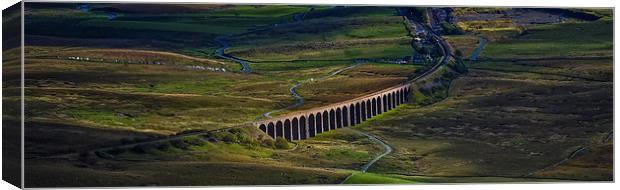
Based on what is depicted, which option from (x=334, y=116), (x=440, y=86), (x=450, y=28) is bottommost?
(x=334, y=116)

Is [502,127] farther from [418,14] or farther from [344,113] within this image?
[344,113]

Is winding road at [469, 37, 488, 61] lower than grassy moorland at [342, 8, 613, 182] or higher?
higher

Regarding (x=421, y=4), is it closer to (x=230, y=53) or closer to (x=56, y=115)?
(x=230, y=53)

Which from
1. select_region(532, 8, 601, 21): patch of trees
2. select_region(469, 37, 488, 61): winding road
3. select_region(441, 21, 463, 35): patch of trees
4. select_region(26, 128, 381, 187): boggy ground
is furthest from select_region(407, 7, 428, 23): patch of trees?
select_region(26, 128, 381, 187): boggy ground

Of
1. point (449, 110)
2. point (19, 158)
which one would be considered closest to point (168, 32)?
point (19, 158)

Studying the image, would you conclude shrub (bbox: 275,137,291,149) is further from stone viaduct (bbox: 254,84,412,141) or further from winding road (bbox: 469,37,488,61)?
winding road (bbox: 469,37,488,61)

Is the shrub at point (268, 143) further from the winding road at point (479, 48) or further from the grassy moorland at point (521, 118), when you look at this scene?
the winding road at point (479, 48)

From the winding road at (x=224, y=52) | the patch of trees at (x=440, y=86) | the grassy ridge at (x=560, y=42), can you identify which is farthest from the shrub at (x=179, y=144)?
the grassy ridge at (x=560, y=42)

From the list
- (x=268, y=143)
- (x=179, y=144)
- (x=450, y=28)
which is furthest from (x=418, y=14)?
(x=179, y=144)

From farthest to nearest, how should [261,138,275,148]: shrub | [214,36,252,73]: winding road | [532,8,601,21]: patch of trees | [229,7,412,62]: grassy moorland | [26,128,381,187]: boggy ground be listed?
[532,8,601,21]: patch of trees < [229,7,412,62]: grassy moorland < [214,36,252,73]: winding road < [261,138,275,148]: shrub < [26,128,381,187]: boggy ground

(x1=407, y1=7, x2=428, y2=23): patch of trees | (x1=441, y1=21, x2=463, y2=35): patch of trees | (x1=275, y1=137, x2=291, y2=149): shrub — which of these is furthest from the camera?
(x1=441, y1=21, x2=463, y2=35): patch of trees

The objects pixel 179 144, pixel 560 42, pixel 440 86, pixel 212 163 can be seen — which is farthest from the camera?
pixel 560 42
